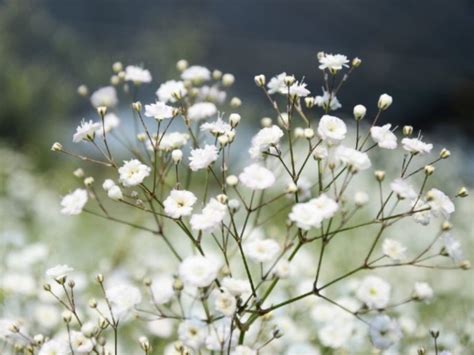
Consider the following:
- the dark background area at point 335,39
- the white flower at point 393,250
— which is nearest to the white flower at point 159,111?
the white flower at point 393,250

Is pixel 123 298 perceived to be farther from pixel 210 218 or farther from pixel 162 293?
pixel 210 218

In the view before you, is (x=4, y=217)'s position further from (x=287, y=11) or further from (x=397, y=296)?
(x=287, y=11)

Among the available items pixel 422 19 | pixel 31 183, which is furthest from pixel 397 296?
pixel 422 19

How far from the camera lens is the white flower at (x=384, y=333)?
97 cm

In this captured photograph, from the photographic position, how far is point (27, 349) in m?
0.93

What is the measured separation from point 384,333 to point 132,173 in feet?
1.34

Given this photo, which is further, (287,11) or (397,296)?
(287,11)

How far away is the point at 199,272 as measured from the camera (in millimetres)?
779

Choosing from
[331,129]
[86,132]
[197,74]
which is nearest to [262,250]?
[331,129]

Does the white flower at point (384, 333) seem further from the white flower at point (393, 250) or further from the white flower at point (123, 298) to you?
the white flower at point (123, 298)

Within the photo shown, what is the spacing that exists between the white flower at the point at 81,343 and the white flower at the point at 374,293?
0.37 m

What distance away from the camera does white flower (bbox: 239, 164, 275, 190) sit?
0.81m

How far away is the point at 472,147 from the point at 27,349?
3.37 meters

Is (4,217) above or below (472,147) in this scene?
below
